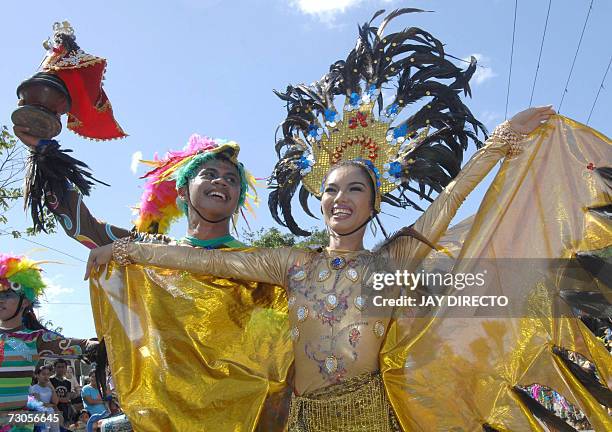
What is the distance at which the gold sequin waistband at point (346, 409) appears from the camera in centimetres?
324

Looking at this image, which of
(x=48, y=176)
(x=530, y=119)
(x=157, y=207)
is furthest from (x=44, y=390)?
A: (x=530, y=119)

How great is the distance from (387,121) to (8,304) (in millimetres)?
3525

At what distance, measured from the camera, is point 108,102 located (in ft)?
14.2

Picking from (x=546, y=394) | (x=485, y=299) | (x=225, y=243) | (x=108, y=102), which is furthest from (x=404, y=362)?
(x=108, y=102)

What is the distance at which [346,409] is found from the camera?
10.6 ft

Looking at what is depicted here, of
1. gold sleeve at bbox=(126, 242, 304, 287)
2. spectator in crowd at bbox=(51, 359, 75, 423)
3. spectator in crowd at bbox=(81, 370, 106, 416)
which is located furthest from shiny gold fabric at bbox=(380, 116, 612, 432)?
spectator in crowd at bbox=(51, 359, 75, 423)

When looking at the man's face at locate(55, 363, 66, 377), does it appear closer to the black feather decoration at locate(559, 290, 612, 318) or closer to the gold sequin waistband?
the gold sequin waistband

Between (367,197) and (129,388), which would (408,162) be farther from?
(129,388)

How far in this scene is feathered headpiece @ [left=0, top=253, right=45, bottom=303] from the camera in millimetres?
5348

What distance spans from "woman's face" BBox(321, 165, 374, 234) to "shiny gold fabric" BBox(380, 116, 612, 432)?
1.77ft

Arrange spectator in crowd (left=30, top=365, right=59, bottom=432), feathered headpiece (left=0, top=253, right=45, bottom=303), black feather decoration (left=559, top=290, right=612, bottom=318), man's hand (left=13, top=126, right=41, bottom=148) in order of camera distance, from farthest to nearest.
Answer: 1. spectator in crowd (left=30, top=365, right=59, bottom=432)
2. feathered headpiece (left=0, top=253, right=45, bottom=303)
3. man's hand (left=13, top=126, right=41, bottom=148)
4. black feather decoration (left=559, top=290, right=612, bottom=318)

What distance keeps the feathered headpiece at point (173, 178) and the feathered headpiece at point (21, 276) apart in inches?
44.4

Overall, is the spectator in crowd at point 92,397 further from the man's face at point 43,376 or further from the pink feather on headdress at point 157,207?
the pink feather on headdress at point 157,207

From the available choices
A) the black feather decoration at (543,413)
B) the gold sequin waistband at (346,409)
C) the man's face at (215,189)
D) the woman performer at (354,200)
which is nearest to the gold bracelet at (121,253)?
the woman performer at (354,200)
